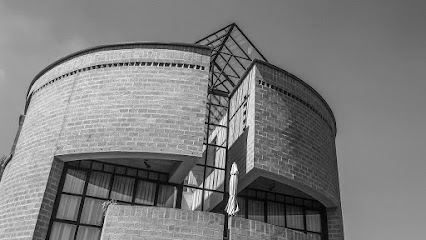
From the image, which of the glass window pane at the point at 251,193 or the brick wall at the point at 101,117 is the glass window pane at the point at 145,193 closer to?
the brick wall at the point at 101,117

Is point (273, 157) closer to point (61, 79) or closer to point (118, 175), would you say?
point (118, 175)

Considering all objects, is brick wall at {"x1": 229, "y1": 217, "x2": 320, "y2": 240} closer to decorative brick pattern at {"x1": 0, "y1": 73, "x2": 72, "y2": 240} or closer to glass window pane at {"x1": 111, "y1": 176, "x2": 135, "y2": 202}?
glass window pane at {"x1": 111, "y1": 176, "x2": 135, "y2": 202}

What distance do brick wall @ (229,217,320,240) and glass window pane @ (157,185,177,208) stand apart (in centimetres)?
280

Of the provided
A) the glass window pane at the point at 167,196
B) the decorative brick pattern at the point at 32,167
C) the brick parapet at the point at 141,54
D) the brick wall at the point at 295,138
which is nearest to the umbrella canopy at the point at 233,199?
the brick wall at the point at 295,138

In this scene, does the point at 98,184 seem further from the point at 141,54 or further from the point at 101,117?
the point at 141,54

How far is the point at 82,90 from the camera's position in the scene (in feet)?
39.9

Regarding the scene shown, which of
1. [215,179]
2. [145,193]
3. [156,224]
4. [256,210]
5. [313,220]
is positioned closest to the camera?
[156,224]

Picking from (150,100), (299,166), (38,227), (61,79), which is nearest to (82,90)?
(61,79)

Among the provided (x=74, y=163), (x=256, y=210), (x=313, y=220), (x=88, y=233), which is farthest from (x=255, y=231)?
(x=74, y=163)

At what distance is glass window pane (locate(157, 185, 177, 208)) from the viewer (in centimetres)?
1224

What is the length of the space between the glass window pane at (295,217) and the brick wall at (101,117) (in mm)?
4060

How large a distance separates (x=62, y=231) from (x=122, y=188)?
200cm

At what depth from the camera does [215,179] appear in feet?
44.7

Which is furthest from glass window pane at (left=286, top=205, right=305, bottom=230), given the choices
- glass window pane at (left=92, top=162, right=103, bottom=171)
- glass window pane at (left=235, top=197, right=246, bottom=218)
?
glass window pane at (left=92, top=162, right=103, bottom=171)
